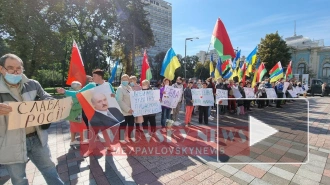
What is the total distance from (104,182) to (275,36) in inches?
1587

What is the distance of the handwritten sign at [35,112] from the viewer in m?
1.90

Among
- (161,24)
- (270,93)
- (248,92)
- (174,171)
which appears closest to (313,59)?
(270,93)

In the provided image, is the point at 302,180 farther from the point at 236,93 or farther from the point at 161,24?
the point at 161,24

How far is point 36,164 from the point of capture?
2.23 meters

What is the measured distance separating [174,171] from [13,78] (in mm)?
2823

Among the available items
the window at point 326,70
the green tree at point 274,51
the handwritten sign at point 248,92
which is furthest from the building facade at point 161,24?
the handwritten sign at point 248,92

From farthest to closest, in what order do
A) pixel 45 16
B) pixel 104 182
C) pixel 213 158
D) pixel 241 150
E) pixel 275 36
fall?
pixel 275 36, pixel 45 16, pixel 241 150, pixel 213 158, pixel 104 182

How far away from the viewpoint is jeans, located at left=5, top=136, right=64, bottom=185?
2.03 metres

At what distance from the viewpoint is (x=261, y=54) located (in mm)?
35031

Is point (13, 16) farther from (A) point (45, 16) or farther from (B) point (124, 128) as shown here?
(B) point (124, 128)

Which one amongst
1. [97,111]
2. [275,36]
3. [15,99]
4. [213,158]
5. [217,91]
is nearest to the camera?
[15,99]

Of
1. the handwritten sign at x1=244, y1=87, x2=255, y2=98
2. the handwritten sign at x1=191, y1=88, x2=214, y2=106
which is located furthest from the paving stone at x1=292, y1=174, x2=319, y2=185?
the handwritten sign at x1=244, y1=87, x2=255, y2=98

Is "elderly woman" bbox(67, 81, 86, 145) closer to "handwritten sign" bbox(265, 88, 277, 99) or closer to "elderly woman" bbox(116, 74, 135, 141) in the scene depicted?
"elderly woman" bbox(116, 74, 135, 141)

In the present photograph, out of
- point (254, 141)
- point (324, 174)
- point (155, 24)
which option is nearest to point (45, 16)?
point (254, 141)
